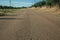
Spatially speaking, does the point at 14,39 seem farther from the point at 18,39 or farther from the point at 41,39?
the point at 41,39

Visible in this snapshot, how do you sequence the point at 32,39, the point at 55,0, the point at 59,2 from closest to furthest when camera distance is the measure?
the point at 32,39, the point at 59,2, the point at 55,0

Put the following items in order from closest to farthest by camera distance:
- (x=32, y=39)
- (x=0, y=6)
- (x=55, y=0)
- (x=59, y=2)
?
1. (x=32, y=39)
2. (x=59, y=2)
3. (x=55, y=0)
4. (x=0, y=6)

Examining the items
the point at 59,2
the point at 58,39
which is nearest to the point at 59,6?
the point at 59,2

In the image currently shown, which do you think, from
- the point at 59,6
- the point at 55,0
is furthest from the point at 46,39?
the point at 55,0

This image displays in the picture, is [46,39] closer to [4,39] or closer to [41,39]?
[41,39]

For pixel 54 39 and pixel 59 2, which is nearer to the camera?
pixel 54 39

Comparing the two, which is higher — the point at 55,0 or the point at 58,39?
the point at 55,0

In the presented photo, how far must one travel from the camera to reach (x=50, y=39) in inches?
349

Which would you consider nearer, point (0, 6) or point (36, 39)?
point (36, 39)

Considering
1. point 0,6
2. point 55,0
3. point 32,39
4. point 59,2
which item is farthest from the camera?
point 0,6

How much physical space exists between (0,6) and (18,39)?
93.9 m

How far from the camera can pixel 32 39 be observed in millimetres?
8773

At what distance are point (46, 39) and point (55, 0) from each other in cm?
5242

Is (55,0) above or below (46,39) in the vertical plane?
above
